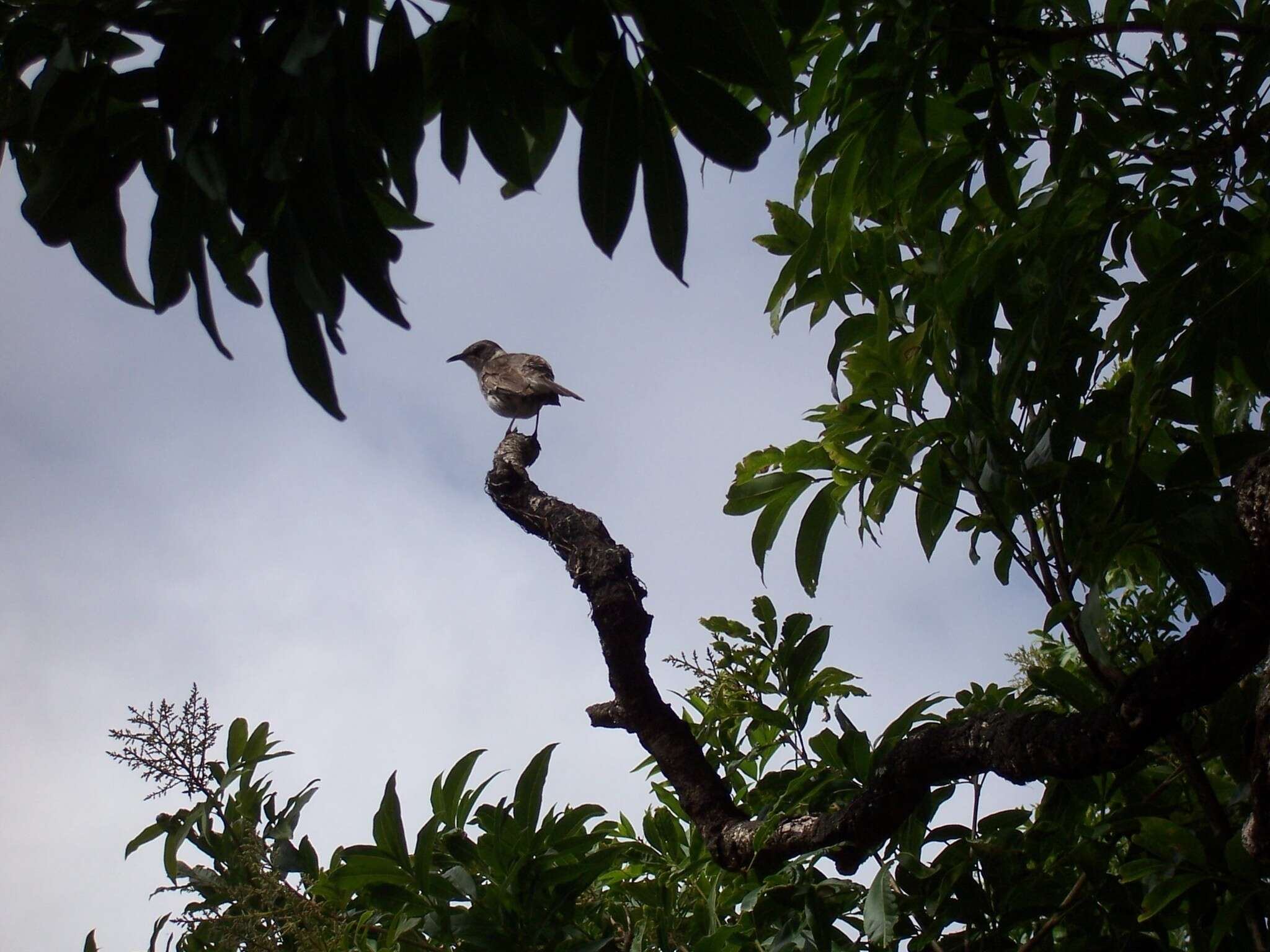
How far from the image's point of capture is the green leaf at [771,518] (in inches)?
82.4

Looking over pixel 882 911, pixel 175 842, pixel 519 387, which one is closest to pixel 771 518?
pixel 882 911

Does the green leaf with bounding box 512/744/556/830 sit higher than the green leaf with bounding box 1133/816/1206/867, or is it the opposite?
the green leaf with bounding box 512/744/556/830

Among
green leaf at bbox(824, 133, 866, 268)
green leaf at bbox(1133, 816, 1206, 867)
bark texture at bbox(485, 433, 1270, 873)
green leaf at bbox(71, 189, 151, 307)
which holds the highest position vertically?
green leaf at bbox(824, 133, 866, 268)

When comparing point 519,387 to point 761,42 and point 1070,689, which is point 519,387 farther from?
point 761,42

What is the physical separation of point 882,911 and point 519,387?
379 centimetres

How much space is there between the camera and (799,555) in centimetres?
212

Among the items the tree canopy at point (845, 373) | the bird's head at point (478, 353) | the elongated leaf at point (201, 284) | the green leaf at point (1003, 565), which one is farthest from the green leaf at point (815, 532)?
the bird's head at point (478, 353)

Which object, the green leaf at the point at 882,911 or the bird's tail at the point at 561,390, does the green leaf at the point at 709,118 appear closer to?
the green leaf at the point at 882,911

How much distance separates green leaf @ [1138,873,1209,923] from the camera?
1.60 metres

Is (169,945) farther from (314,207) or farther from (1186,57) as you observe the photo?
(1186,57)

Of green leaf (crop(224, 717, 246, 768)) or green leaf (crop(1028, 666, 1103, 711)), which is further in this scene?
green leaf (crop(224, 717, 246, 768))

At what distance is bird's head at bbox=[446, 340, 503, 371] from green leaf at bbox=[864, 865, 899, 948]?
5478 mm

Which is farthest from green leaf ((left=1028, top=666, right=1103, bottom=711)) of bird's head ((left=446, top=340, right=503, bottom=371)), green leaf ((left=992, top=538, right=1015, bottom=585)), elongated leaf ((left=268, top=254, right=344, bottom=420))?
bird's head ((left=446, top=340, right=503, bottom=371))

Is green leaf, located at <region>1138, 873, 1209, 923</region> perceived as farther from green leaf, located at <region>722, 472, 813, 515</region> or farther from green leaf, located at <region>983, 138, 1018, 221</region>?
green leaf, located at <region>983, 138, 1018, 221</region>
